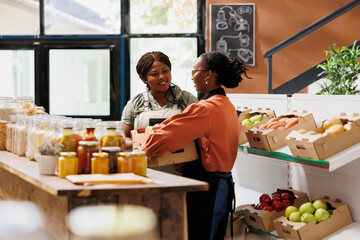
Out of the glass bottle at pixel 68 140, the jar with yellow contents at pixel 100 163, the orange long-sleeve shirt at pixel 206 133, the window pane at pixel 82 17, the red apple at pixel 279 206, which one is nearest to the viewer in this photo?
the jar with yellow contents at pixel 100 163

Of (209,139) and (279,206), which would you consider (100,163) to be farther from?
(279,206)

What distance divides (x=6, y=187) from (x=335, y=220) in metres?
2.08

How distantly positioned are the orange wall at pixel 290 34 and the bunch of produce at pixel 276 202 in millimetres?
3594

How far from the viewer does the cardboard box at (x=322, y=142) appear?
2787 millimetres

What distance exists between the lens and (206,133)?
9.55 feet

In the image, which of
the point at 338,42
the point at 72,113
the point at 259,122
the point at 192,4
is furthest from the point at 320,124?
the point at 72,113

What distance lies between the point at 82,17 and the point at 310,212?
5181mm

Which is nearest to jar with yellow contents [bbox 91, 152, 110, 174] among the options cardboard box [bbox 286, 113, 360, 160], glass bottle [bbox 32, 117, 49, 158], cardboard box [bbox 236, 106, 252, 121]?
glass bottle [bbox 32, 117, 49, 158]

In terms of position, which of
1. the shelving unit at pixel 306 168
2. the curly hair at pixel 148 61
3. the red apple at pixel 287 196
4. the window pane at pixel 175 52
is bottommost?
the red apple at pixel 287 196

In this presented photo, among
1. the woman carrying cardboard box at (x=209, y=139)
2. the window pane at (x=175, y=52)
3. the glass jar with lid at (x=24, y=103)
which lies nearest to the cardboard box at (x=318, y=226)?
the woman carrying cardboard box at (x=209, y=139)

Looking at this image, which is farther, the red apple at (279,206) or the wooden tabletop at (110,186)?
the red apple at (279,206)

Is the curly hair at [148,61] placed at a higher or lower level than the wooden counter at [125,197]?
higher

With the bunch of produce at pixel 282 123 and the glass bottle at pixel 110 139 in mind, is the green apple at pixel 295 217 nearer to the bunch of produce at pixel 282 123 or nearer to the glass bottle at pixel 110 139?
the bunch of produce at pixel 282 123

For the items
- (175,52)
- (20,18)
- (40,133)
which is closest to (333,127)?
(40,133)
